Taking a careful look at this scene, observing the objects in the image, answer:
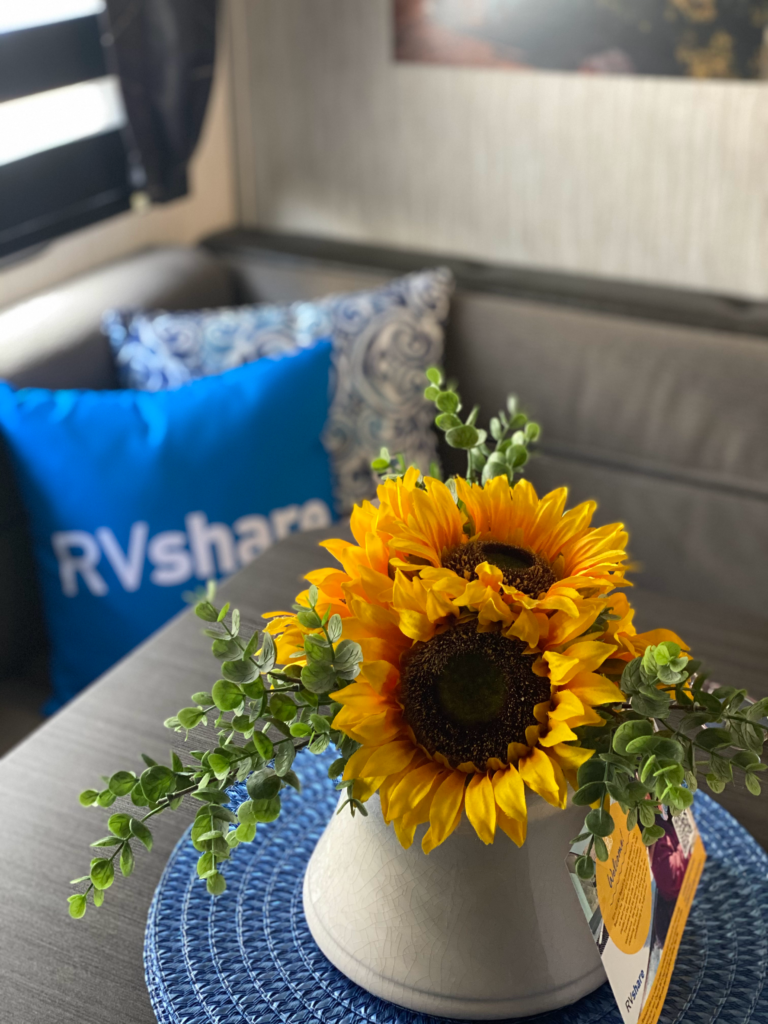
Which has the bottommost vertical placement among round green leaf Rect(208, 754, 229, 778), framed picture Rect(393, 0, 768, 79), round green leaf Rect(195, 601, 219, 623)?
round green leaf Rect(208, 754, 229, 778)

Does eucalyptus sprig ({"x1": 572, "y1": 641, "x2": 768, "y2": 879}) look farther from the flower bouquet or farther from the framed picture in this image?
the framed picture

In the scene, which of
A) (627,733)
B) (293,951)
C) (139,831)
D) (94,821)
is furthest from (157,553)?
(627,733)

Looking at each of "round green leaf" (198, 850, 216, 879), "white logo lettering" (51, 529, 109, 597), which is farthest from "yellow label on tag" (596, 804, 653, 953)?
"white logo lettering" (51, 529, 109, 597)

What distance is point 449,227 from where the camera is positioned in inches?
80.4

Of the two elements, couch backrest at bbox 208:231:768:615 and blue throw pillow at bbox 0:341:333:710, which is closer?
blue throw pillow at bbox 0:341:333:710

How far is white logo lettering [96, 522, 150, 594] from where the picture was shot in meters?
Result: 1.39

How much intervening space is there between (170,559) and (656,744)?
985 millimetres

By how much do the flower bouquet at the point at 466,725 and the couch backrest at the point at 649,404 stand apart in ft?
3.48

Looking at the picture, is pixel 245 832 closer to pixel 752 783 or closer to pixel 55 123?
pixel 752 783

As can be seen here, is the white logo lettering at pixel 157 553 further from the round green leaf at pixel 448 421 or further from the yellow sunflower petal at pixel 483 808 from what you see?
the yellow sunflower petal at pixel 483 808

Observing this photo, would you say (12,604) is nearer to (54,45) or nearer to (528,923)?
(54,45)

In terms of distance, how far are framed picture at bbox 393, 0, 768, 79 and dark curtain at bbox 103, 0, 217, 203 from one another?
0.38m

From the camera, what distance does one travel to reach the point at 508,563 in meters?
0.59

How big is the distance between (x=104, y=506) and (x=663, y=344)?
0.91m
